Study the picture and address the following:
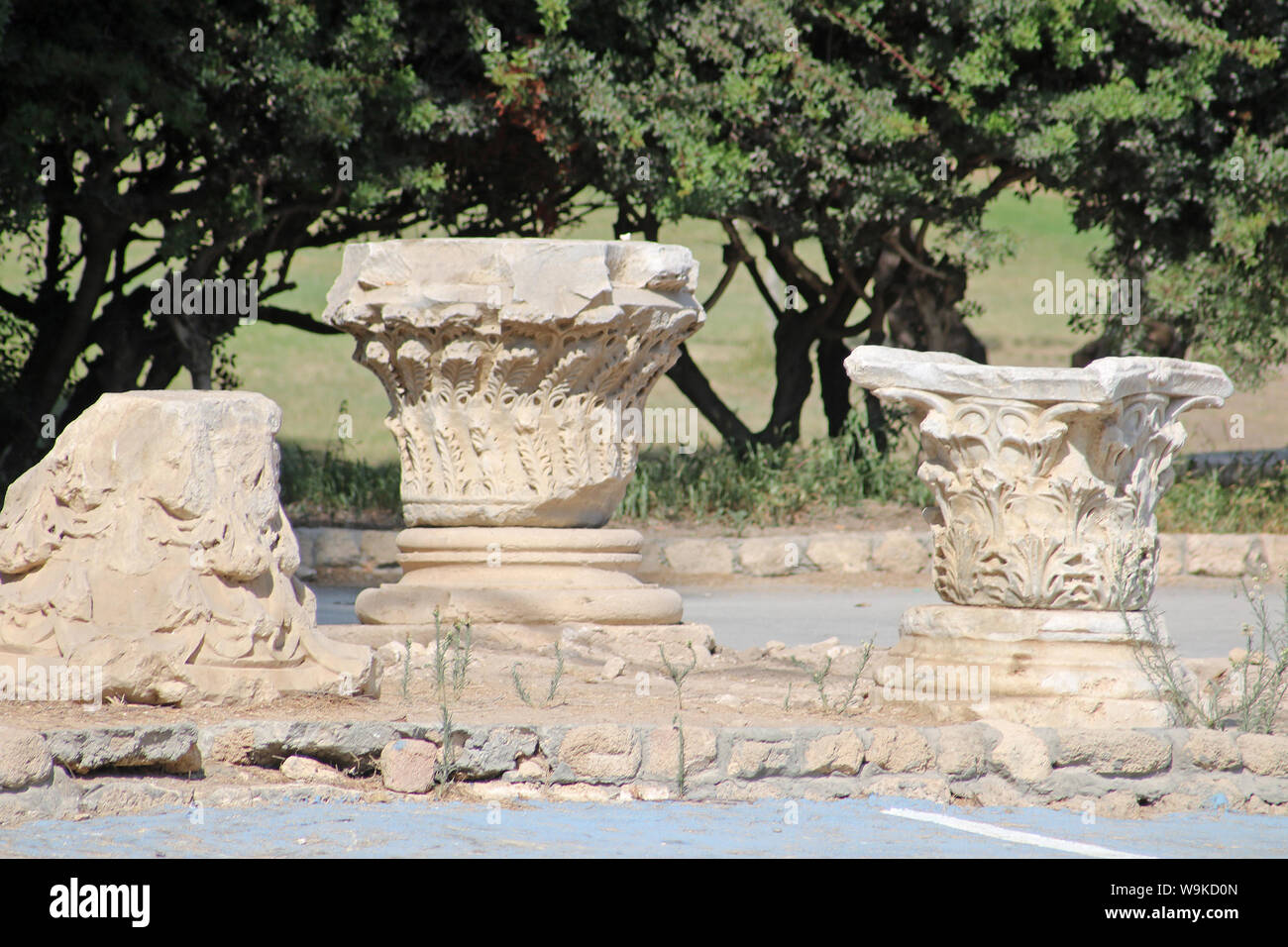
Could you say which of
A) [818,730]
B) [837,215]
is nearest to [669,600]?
[818,730]

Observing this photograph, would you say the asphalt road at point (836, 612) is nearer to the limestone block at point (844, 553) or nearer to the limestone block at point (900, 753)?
the limestone block at point (844, 553)

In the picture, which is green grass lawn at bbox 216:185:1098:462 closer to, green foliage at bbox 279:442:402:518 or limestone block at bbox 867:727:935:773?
green foliage at bbox 279:442:402:518

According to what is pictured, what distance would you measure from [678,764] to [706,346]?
26.0 metres

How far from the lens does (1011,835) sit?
14.3 ft

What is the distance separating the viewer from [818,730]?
488 centimetres

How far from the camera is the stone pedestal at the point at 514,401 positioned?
7.34 m

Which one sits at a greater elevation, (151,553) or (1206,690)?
(151,553)

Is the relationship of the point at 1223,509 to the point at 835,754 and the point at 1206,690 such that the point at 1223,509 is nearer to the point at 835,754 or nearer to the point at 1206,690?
the point at 1206,690

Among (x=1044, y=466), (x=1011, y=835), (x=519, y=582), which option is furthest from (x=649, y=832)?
(x=519, y=582)

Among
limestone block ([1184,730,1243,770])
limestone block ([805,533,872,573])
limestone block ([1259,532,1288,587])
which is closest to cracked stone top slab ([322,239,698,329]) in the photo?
limestone block ([1184,730,1243,770])

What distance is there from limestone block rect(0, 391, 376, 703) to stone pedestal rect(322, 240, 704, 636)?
2.31m

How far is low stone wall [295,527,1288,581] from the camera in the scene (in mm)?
11812

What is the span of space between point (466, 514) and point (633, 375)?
1.08m

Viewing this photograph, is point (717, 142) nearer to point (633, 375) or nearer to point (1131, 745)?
point (633, 375)
